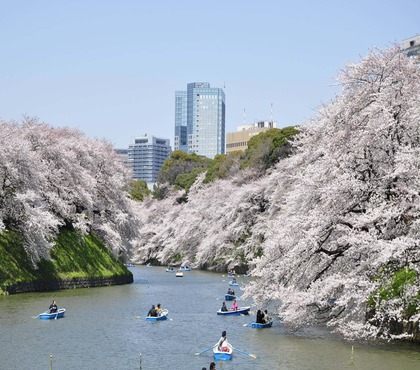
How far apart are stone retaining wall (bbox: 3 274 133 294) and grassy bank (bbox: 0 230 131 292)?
27 centimetres

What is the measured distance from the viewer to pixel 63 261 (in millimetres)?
52625

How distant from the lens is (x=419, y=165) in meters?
27.2

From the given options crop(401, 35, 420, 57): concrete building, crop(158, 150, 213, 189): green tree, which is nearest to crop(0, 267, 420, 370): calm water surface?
crop(158, 150, 213, 189): green tree

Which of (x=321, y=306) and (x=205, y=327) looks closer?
(x=321, y=306)

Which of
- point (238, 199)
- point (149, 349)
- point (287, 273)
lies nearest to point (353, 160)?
point (287, 273)

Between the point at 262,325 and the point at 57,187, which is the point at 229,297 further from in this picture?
the point at 57,187

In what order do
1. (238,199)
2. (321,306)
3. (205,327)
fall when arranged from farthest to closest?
(238,199), (205,327), (321,306)

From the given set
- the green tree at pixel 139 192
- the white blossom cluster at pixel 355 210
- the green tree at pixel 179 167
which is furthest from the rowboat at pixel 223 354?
the green tree at pixel 139 192

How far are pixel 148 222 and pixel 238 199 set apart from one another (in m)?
36.2

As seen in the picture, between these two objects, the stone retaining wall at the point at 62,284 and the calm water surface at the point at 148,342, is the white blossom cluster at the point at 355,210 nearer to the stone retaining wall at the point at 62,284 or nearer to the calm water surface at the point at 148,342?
the calm water surface at the point at 148,342

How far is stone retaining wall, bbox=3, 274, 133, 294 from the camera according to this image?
1767 inches

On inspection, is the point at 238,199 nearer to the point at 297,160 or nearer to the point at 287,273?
the point at 297,160

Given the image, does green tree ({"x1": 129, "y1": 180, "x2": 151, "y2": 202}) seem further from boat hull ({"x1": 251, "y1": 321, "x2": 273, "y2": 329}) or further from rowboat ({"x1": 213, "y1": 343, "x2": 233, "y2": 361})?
rowboat ({"x1": 213, "y1": 343, "x2": 233, "y2": 361})

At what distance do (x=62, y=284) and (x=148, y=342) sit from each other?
20982 millimetres
